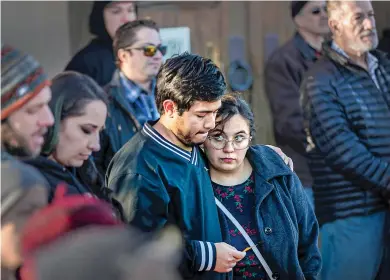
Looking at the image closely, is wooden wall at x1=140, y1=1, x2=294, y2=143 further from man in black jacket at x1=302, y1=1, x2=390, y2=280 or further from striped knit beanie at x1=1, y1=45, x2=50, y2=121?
striped knit beanie at x1=1, y1=45, x2=50, y2=121

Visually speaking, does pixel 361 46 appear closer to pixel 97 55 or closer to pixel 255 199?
pixel 97 55

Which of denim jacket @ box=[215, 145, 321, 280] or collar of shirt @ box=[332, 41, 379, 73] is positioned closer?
denim jacket @ box=[215, 145, 321, 280]

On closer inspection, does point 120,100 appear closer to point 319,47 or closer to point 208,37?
point 208,37

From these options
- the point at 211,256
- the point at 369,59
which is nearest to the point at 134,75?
the point at 369,59

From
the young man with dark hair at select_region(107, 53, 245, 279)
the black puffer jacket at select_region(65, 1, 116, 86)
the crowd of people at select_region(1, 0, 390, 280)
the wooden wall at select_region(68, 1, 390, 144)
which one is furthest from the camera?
the wooden wall at select_region(68, 1, 390, 144)

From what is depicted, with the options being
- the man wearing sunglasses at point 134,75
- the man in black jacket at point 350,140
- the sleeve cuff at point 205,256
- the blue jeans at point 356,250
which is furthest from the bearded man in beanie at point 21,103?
the blue jeans at point 356,250

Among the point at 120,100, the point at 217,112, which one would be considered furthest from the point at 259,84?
the point at 217,112

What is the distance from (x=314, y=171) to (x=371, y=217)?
1.26 ft

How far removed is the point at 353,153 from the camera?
3.68 m

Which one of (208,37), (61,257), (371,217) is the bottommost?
(371,217)

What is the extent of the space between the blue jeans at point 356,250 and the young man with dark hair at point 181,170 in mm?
1617

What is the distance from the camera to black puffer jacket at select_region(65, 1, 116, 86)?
4.07m

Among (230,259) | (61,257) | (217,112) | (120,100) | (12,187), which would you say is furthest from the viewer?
(120,100)

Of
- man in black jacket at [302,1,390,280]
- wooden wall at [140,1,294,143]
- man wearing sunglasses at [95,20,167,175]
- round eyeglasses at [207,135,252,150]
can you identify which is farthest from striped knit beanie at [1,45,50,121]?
wooden wall at [140,1,294,143]
